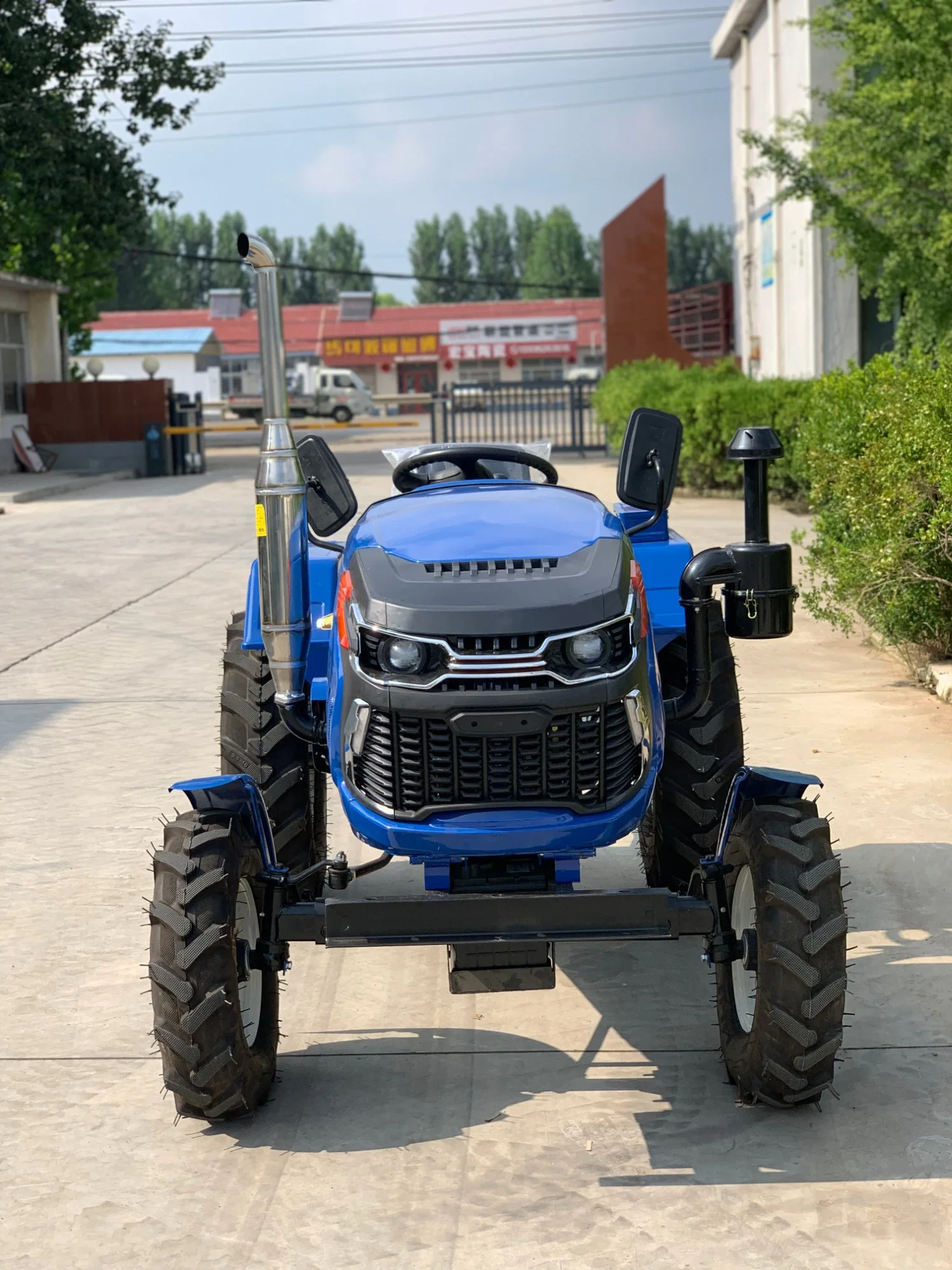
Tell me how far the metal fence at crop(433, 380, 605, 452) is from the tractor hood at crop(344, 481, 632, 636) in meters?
26.1

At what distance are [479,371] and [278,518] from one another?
8080cm

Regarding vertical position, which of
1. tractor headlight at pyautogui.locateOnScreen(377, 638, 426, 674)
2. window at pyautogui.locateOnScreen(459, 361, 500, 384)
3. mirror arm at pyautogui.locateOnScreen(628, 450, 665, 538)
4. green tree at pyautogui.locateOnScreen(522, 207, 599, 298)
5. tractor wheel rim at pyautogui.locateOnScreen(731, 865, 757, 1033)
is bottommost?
tractor wheel rim at pyautogui.locateOnScreen(731, 865, 757, 1033)

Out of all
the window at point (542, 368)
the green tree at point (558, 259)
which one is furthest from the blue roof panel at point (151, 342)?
the green tree at point (558, 259)

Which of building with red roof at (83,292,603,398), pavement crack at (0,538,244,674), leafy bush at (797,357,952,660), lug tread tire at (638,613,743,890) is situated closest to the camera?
lug tread tire at (638,613,743,890)

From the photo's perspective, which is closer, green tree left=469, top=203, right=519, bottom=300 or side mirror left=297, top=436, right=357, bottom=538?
side mirror left=297, top=436, right=357, bottom=538

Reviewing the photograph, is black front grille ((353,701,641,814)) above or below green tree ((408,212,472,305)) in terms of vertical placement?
below

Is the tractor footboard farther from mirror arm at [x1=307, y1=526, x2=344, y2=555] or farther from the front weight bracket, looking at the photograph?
mirror arm at [x1=307, y1=526, x2=344, y2=555]

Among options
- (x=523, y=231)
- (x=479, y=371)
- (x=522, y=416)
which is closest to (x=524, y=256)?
(x=523, y=231)

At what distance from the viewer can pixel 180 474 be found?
1346 inches

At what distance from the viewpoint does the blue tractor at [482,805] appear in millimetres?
3984

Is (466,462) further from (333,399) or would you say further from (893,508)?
(333,399)

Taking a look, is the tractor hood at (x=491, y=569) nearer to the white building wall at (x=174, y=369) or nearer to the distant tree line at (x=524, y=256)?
the white building wall at (x=174, y=369)

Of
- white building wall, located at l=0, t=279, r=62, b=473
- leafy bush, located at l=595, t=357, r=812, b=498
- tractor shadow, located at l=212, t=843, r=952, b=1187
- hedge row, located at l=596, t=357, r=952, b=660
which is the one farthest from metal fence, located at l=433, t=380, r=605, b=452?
tractor shadow, located at l=212, t=843, r=952, b=1187

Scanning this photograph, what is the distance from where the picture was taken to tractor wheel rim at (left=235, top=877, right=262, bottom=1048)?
4.30m
